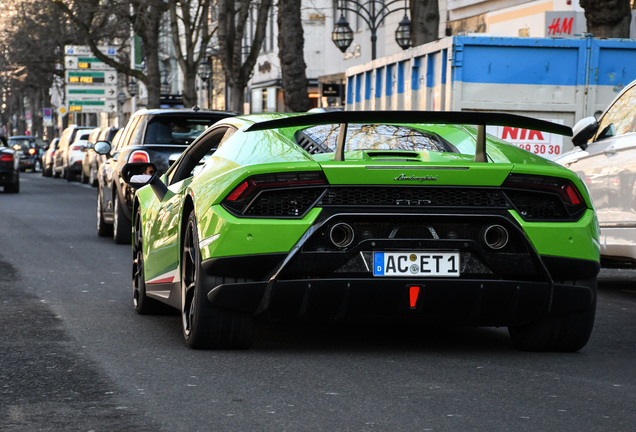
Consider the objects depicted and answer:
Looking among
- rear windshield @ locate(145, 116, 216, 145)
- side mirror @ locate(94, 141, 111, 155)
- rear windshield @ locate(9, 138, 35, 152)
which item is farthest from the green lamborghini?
rear windshield @ locate(9, 138, 35, 152)

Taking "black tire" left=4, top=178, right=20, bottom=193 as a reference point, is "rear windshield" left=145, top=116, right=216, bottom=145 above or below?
above

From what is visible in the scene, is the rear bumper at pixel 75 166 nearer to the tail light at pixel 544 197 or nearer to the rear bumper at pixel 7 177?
the rear bumper at pixel 7 177

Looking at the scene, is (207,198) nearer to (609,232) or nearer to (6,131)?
(609,232)

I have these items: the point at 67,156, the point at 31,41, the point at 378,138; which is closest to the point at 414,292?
the point at 378,138

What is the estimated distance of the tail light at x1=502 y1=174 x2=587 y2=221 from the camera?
6.90 metres

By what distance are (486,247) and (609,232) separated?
417 centimetres

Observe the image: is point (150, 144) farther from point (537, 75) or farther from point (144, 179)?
point (144, 179)

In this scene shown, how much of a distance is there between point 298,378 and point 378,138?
1.66 m

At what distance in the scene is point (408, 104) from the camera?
1747 cm

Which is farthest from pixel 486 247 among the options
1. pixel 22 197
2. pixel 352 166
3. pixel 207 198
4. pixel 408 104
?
pixel 22 197

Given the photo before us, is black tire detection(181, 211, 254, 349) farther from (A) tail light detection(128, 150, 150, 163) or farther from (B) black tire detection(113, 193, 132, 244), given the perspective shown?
(B) black tire detection(113, 193, 132, 244)

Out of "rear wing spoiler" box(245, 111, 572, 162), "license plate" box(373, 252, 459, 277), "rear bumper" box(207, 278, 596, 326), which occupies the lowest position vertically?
"rear bumper" box(207, 278, 596, 326)

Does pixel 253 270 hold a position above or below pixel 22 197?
above

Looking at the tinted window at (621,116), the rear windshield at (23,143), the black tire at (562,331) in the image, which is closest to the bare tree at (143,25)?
the rear windshield at (23,143)
